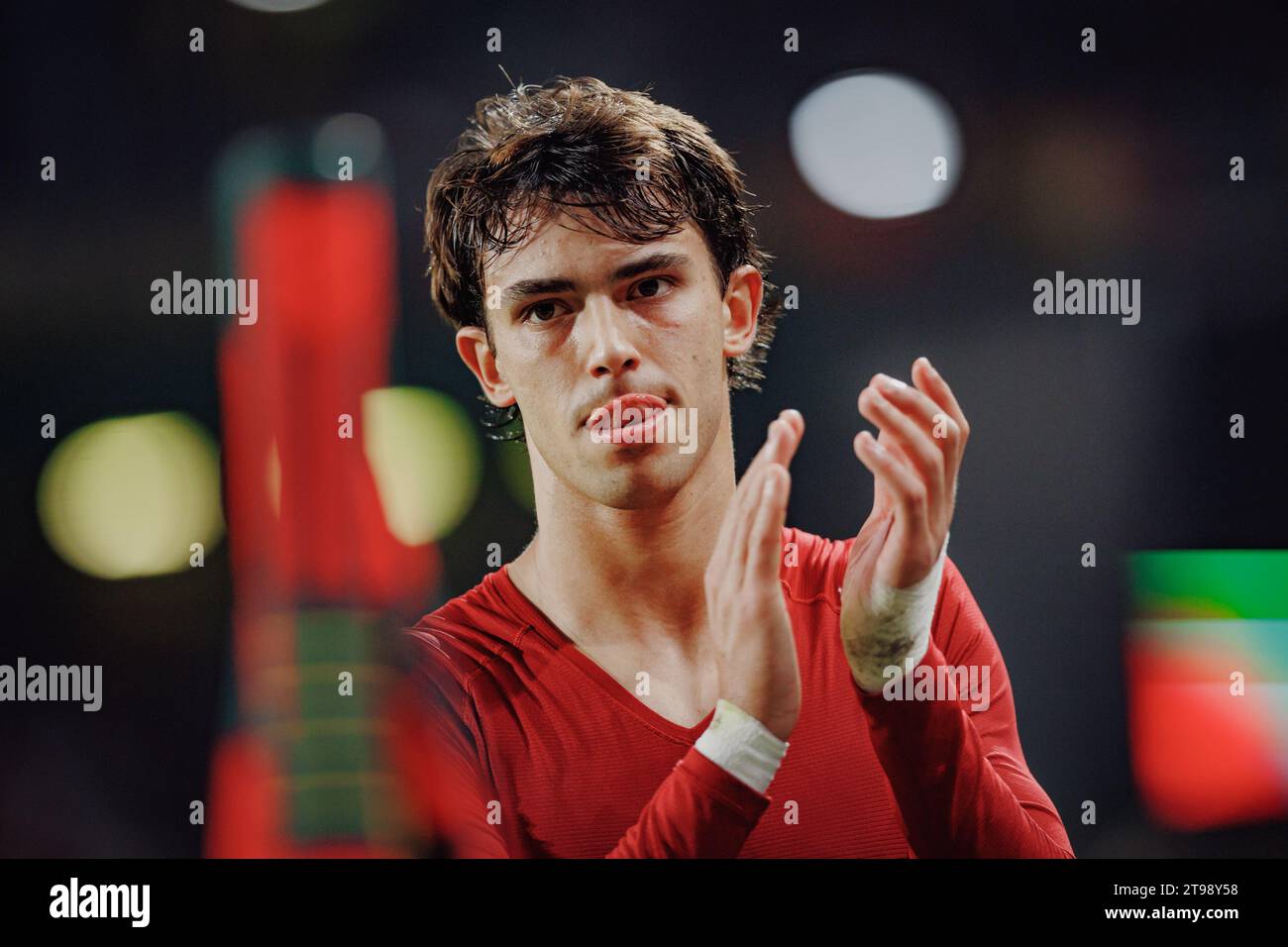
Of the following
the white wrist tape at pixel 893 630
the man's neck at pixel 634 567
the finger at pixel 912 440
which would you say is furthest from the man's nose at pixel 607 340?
the white wrist tape at pixel 893 630

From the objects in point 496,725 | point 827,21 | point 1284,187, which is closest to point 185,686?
point 496,725

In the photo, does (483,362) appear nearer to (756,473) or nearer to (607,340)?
(607,340)

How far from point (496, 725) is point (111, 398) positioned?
3.44 feet

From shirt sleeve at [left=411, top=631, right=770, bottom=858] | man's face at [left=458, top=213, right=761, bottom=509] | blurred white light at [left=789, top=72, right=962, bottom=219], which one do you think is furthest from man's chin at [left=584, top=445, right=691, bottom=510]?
blurred white light at [left=789, top=72, right=962, bottom=219]

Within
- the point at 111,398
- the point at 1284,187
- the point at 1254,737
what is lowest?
the point at 1254,737

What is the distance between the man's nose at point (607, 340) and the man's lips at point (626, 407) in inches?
2.2

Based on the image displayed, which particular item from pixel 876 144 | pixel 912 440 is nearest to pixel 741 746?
pixel 912 440

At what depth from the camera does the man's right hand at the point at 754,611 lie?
7.09 ft

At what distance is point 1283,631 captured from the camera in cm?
237

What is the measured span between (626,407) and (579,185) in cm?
44

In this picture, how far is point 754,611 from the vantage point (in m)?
2.17

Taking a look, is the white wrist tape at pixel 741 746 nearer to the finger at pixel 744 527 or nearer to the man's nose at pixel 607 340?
the finger at pixel 744 527

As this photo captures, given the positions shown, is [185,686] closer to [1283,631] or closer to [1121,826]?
[1121,826]
